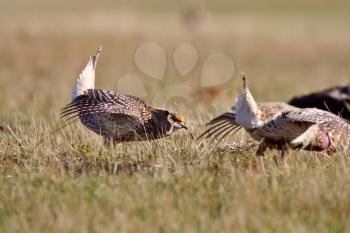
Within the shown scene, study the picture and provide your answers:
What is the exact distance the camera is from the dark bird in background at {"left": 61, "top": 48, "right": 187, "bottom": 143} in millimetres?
7266

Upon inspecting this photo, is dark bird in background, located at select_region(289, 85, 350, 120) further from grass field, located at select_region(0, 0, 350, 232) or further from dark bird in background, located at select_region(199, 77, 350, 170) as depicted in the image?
dark bird in background, located at select_region(199, 77, 350, 170)

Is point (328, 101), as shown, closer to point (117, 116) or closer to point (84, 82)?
point (84, 82)

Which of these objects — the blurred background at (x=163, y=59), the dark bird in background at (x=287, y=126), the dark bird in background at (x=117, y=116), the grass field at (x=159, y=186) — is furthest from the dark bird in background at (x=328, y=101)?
the dark bird in background at (x=287, y=126)

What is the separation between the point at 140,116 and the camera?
7664mm

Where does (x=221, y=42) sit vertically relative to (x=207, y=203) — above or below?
above

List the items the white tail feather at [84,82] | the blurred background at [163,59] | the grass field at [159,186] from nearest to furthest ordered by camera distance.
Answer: the grass field at [159,186], the white tail feather at [84,82], the blurred background at [163,59]

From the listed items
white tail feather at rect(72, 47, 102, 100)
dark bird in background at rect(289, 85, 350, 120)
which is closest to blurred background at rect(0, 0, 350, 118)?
dark bird in background at rect(289, 85, 350, 120)

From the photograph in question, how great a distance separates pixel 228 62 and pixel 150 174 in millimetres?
17617

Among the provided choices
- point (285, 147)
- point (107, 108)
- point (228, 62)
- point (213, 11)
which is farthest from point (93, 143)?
point (213, 11)

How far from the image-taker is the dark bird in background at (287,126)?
6277mm

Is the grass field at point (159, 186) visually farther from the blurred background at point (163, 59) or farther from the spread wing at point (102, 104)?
the blurred background at point (163, 59)

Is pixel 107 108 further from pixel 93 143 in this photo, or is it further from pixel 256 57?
pixel 256 57

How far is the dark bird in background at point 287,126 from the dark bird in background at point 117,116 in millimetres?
1111

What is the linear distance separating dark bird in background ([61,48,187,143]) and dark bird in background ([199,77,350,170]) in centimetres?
111
